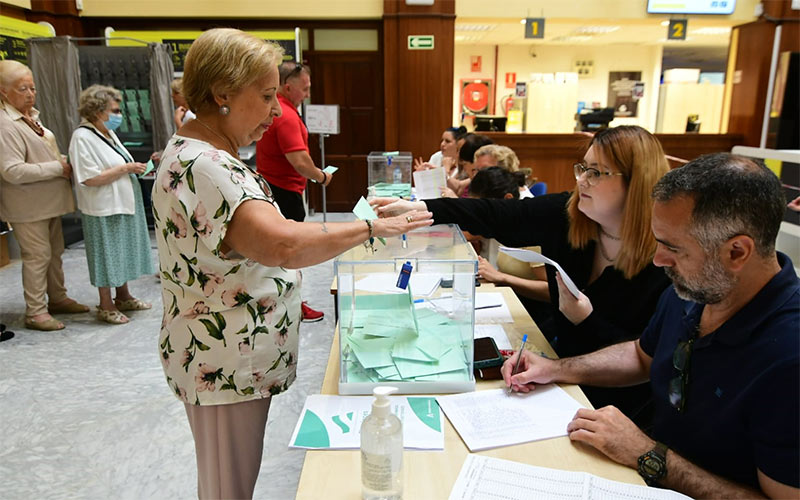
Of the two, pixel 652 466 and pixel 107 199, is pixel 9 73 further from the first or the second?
pixel 652 466

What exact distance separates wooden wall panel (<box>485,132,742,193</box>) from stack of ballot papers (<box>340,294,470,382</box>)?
5672 millimetres

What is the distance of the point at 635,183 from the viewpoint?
1.66m

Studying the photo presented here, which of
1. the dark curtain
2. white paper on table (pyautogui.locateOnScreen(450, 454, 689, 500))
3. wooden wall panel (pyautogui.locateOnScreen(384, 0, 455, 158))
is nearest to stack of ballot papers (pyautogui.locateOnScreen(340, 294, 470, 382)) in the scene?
white paper on table (pyautogui.locateOnScreen(450, 454, 689, 500))

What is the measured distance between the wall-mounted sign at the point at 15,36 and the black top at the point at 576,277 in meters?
5.49

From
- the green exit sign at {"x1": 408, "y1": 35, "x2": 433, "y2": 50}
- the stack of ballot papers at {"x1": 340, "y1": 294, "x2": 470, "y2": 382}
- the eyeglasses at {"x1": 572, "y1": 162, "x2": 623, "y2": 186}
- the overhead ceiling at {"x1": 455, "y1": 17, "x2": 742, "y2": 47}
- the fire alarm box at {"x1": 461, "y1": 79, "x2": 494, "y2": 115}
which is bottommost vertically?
the stack of ballot papers at {"x1": 340, "y1": 294, "x2": 470, "y2": 382}

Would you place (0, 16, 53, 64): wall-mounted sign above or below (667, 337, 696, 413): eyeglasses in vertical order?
above

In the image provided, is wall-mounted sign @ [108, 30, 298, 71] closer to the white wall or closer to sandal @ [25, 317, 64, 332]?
sandal @ [25, 317, 64, 332]

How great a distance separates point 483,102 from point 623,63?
300 cm

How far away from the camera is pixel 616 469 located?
1094 millimetres

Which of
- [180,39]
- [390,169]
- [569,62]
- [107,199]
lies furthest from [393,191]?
[569,62]

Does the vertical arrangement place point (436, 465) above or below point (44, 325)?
above

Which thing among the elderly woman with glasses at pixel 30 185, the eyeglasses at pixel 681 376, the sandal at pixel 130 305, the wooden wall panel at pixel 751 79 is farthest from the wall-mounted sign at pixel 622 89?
the eyeglasses at pixel 681 376

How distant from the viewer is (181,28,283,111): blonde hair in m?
1.24

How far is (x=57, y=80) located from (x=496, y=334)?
5.77 m
